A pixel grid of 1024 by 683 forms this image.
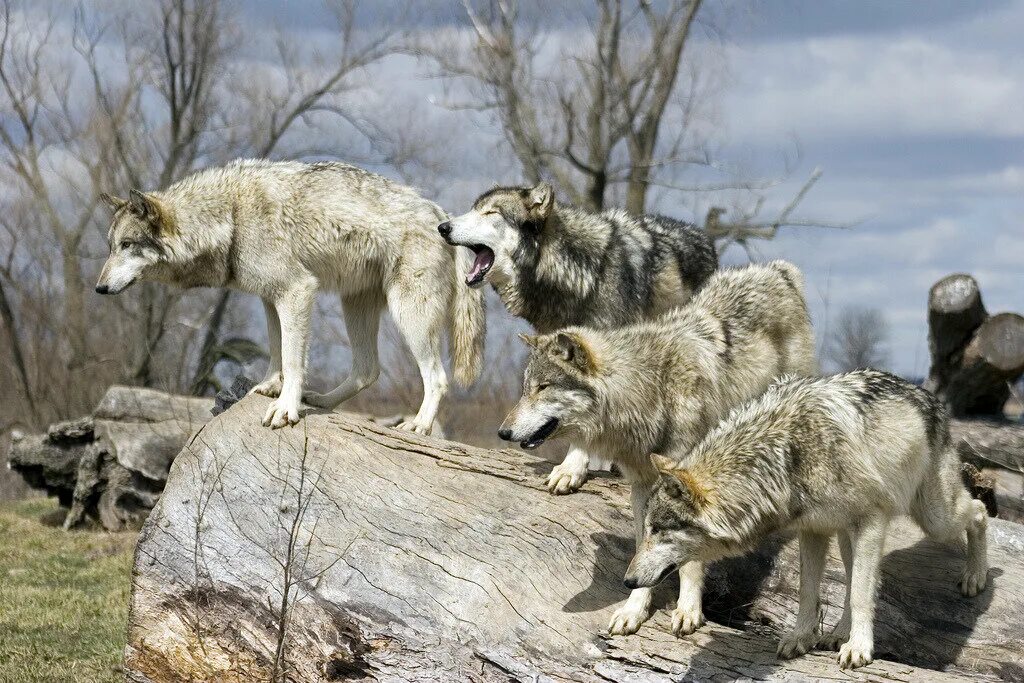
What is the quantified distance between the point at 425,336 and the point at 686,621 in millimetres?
2945

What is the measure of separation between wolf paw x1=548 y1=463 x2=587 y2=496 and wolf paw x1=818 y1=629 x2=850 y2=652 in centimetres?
177

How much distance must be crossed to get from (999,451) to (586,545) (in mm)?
6534

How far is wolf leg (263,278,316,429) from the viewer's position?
6.81 m

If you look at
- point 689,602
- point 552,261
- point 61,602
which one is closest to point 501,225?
point 552,261

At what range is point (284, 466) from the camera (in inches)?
252

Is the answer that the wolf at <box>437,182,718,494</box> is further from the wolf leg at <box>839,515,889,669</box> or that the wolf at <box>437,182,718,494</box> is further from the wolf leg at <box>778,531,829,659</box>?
the wolf leg at <box>839,515,889,669</box>

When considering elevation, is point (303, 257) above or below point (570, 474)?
above

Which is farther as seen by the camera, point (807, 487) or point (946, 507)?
point (946, 507)

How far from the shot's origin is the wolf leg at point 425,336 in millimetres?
7324

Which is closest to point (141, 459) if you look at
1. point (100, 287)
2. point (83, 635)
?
point (83, 635)

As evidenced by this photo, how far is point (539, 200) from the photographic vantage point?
6.86 meters

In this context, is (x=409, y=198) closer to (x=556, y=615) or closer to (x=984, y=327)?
(x=556, y=615)

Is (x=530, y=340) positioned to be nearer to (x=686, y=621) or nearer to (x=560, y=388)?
(x=560, y=388)

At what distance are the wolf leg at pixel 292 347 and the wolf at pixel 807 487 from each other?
2.90 m
